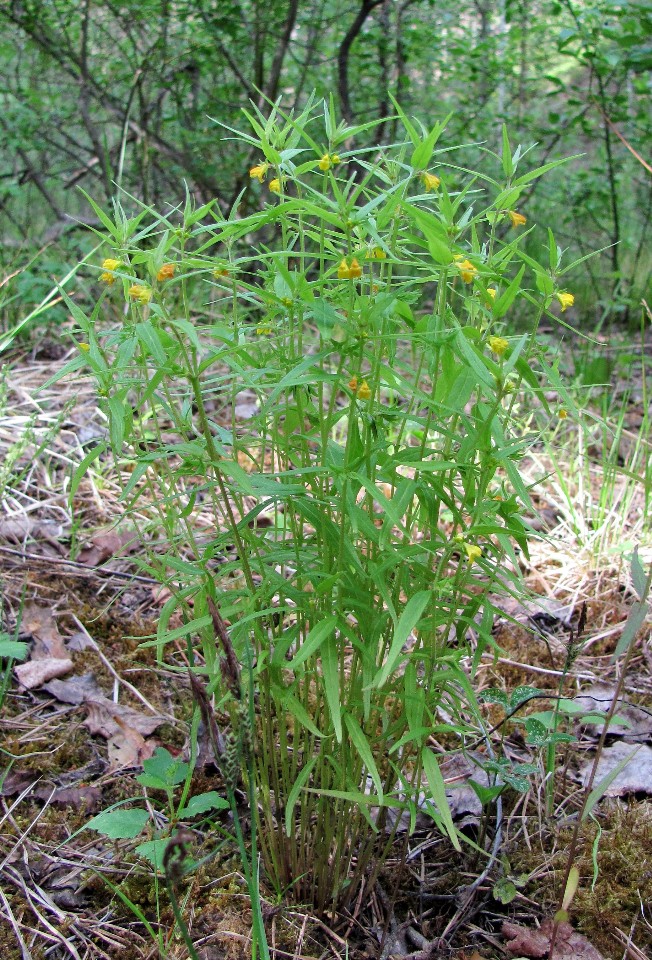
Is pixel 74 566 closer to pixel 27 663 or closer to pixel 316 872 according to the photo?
pixel 27 663

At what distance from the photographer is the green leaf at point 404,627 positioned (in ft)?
3.00

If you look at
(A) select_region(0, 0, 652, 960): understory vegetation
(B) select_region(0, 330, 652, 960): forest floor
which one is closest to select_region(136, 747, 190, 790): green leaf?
(A) select_region(0, 0, 652, 960): understory vegetation

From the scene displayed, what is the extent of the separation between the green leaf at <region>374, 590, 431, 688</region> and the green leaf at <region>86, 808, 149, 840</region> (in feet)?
1.77

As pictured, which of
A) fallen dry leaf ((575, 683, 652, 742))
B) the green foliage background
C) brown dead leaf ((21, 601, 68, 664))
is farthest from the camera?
the green foliage background

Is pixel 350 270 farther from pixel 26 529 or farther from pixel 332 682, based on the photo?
pixel 26 529

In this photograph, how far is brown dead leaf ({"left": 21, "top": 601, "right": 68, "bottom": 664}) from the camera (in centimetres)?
195

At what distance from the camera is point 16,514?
7.71 ft

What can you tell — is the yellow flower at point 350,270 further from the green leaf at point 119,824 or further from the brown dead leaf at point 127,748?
the brown dead leaf at point 127,748

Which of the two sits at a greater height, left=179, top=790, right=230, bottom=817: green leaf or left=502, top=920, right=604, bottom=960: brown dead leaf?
left=179, top=790, right=230, bottom=817: green leaf

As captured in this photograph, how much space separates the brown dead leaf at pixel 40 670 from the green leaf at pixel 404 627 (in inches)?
43.7

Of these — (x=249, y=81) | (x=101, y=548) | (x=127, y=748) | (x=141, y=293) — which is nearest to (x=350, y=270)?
(x=141, y=293)

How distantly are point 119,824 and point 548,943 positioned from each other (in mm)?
722

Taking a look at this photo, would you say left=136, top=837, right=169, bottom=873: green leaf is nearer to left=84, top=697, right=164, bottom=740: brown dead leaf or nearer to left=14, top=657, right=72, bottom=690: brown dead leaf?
left=84, top=697, right=164, bottom=740: brown dead leaf

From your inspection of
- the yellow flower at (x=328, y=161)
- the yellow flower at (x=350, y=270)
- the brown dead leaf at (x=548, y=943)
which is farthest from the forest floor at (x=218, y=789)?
the yellow flower at (x=328, y=161)
